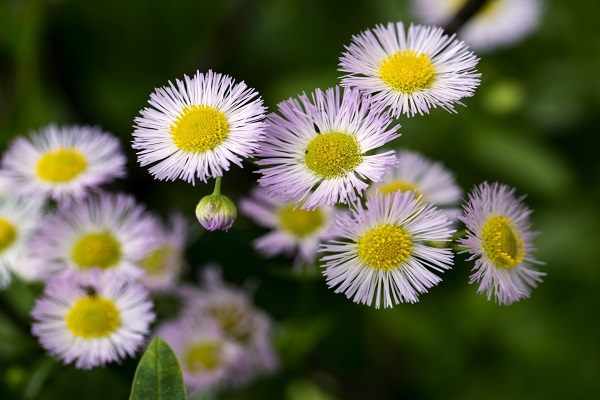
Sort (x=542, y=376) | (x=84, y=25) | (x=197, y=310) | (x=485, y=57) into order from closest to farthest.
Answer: (x=197, y=310), (x=542, y=376), (x=485, y=57), (x=84, y=25)

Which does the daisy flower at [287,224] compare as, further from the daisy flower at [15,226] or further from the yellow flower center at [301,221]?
the daisy flower at [15,226]

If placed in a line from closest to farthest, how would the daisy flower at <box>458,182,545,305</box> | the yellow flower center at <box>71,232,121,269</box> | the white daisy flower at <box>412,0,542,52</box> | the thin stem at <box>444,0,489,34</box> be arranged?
the daisy flower at <box>458,182,545,305</box>, the yellow flower center at <box>71,232,121,269</box>, the thin stem at <box>444,0,489,34</box>, the white daisy flower at <box>412,0,542,52</box>

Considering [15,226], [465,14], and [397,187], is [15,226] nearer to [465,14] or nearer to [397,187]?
[397,187]

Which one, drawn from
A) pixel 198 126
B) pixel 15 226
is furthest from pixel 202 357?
pixel 198 126

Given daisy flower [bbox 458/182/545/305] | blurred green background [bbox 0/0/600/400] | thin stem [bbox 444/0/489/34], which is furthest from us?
blurred green background [bbox 0/0/600/400]

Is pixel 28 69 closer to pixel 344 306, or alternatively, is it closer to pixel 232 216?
pixel 344 306

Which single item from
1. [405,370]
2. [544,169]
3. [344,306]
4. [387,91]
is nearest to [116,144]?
[387,91]

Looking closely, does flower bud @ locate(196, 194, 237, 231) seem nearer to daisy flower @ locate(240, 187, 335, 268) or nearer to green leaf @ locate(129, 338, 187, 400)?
green leaf @ locate(129, 338, 187, 400)

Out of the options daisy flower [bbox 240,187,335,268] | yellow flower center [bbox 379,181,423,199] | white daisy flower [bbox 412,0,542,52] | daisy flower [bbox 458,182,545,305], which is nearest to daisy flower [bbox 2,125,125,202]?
daisy flower [bbox 240,187,335,268]
